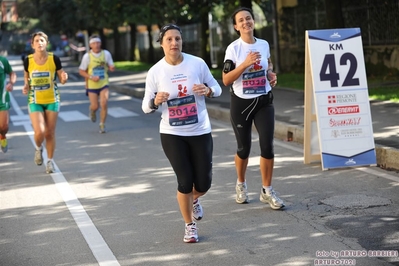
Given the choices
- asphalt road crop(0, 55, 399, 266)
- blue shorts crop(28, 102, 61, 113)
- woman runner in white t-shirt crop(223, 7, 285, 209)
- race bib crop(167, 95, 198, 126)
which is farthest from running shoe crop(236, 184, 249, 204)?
blue shorts crop(28, 102, 61, 113)

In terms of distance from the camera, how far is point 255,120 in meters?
8.48

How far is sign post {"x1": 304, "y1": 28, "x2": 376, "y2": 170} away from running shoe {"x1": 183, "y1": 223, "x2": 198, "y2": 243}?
3817 mm

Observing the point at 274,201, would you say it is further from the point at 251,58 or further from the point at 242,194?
the point at 251,58

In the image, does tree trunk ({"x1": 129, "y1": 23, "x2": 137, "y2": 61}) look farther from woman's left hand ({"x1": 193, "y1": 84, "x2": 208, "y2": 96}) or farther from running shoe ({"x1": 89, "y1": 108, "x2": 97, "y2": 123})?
woman's left hand ({"x1": 193, "y1": 84, "x2": 208, "y2": 96})

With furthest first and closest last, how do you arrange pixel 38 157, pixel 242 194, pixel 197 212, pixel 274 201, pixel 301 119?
pixel 301 119, pixel 38 157, pixel 242 194, pixel 274 201, pixel 197 212

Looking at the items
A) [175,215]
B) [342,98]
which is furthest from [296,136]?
[175,215]

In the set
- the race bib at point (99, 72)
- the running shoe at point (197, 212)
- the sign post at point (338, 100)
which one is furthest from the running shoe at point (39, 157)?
the running shoe at point (197, 212)

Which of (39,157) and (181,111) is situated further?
(39,157)

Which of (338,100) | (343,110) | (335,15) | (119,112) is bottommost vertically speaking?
(119,112)

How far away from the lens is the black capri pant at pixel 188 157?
7.07m

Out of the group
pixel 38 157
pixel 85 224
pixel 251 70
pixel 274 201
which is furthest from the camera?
pixel 38 157

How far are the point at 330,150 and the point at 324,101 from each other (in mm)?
655

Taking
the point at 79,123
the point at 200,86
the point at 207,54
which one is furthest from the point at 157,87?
the point at 207,54

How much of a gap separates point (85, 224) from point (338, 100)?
4.13 m
